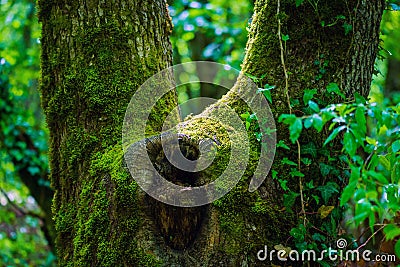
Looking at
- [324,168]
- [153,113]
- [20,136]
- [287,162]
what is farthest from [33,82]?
[324,168]

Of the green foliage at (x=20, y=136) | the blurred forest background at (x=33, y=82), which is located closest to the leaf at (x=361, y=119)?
the blurred forest background at (x=33, y=82)

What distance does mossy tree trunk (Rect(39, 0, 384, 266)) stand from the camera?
6.91ft

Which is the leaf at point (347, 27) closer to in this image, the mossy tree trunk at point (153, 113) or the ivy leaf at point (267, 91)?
the mossy tree trunk at point (153, 113)

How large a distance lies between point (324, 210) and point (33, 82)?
5.61 metres

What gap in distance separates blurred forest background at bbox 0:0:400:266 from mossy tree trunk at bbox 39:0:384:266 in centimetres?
228

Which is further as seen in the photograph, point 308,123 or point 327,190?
point 327,190

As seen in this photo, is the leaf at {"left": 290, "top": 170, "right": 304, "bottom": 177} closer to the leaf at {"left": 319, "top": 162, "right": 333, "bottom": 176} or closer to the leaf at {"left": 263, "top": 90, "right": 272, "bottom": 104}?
the leaf at {"left": 319, "top": 162, "right": 333, "bottom": 176}

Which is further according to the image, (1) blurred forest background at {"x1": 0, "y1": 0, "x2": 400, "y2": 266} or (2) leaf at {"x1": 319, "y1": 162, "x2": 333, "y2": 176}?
(1) blurred forest background at {"x1": 0, "y1": 0, "x2": 400, "y2": 266}

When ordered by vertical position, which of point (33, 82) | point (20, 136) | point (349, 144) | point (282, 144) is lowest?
point (349, 144)

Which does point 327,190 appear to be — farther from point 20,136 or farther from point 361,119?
point 20,136

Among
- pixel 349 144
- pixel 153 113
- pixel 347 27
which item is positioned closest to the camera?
pixel 349 144

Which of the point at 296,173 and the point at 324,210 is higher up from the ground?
the point at 296,173

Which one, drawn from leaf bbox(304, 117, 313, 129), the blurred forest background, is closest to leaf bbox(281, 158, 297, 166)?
leaf bbox(304, 117, 313, 129)

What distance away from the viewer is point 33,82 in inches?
262
